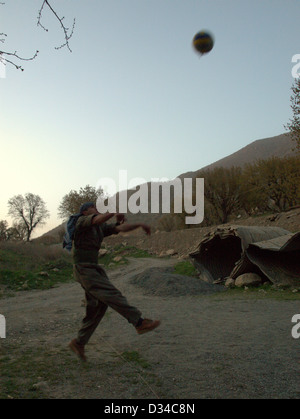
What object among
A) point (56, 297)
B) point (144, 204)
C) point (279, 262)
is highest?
point (144, 204)

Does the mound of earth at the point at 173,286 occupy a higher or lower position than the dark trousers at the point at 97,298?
lower

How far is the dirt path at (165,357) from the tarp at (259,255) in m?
2.68

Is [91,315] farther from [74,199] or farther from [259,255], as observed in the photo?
[74,199]

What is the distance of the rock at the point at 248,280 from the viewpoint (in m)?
10.3

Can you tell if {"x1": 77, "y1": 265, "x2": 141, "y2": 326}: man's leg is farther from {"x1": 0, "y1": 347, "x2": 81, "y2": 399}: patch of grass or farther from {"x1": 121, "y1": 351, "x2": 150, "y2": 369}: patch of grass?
{"x1": 0, "y1": 347, "x2": 81, "y2": 399}: patch of grass

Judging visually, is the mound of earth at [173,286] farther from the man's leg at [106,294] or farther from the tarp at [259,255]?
the man's leg at [106,294]

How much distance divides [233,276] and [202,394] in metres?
8.32

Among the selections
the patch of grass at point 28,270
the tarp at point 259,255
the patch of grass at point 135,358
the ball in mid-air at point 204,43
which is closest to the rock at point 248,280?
the tarp at point 259,255

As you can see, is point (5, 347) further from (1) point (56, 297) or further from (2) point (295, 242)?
(2) point (295, 242)

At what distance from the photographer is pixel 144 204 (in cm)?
8075

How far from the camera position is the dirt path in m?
3.19

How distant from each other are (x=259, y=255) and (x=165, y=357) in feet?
23.6

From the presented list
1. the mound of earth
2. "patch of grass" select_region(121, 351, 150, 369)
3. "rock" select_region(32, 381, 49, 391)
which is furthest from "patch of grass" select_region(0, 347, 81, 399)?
the mound of earth
